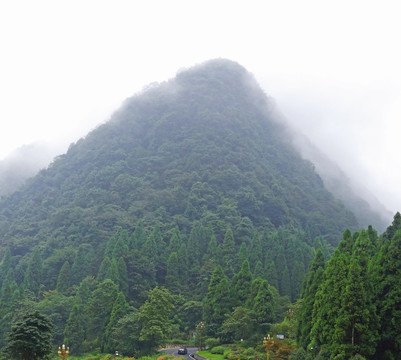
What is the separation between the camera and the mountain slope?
10219 centimetres

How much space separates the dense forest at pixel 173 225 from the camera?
55625 mm

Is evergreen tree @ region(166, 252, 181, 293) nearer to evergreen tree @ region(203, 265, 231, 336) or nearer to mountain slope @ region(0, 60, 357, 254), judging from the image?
evergreen tree @ region(203, 265, 231, 336)

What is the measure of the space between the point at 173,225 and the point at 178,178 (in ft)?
88.8

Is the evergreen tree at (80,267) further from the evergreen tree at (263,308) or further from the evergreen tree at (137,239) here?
the evergreen tree at (263,308)

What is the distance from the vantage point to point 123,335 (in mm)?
47438

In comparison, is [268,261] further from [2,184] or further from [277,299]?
[2,184]

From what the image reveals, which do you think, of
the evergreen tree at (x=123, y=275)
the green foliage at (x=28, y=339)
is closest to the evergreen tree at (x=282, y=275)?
the evergreen tree at (x=123, y=275)

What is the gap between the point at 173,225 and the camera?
314 feet

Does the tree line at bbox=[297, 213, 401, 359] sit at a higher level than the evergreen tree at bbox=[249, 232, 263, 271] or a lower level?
lower

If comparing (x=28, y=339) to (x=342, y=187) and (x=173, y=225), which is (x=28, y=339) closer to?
(x=173, y=225)

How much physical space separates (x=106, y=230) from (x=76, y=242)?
6.64 m

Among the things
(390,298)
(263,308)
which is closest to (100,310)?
(263,308)

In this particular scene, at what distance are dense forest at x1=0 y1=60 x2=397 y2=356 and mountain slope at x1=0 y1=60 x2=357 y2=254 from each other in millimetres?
448

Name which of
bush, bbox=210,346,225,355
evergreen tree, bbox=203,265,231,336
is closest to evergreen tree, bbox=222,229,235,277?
evergreen tree, bbox=203,265,231,336
